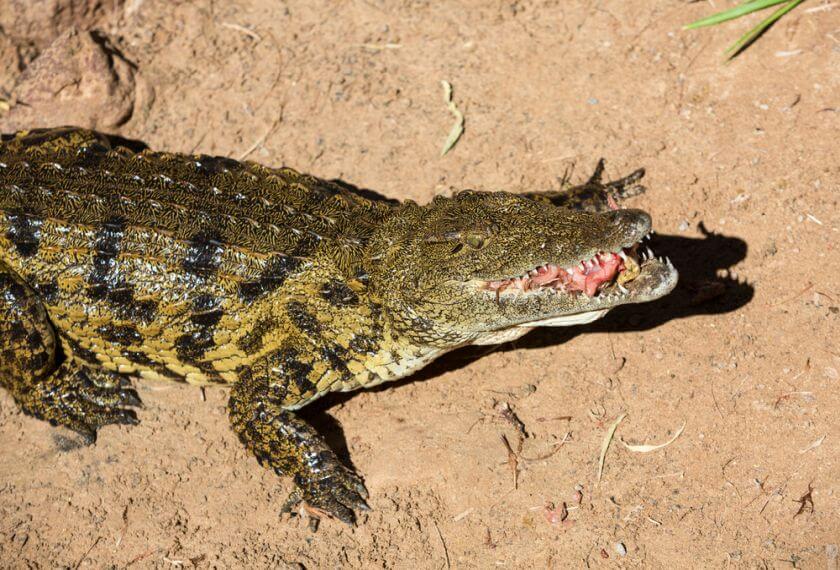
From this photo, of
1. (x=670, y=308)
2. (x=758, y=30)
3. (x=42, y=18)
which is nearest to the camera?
(x=670, y=308)

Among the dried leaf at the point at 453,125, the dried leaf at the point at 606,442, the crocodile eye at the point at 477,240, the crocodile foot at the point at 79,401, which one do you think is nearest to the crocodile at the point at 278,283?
the crocodile eye at the point at 477,240

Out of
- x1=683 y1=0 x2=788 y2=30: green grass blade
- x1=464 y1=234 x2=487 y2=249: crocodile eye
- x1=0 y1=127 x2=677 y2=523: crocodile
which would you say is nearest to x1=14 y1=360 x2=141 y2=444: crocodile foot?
x1=0 y1=127 x2=677 y2=523: crocodile

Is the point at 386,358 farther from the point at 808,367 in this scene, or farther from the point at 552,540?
the point at 808,367

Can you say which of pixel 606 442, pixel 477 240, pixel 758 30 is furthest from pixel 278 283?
pixel 758 30

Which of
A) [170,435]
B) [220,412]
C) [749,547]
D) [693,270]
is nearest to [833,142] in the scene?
[693,270]

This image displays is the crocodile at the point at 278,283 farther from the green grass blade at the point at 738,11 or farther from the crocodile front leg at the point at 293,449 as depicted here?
the green grass blade at the point at 738,11

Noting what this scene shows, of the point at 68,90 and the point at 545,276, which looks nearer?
the point at 545,276

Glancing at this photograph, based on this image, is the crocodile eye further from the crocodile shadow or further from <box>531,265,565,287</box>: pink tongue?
the crocodile shadow

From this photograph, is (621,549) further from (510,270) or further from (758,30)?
(758,30)

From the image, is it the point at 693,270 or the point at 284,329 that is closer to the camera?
the point at 284,329
